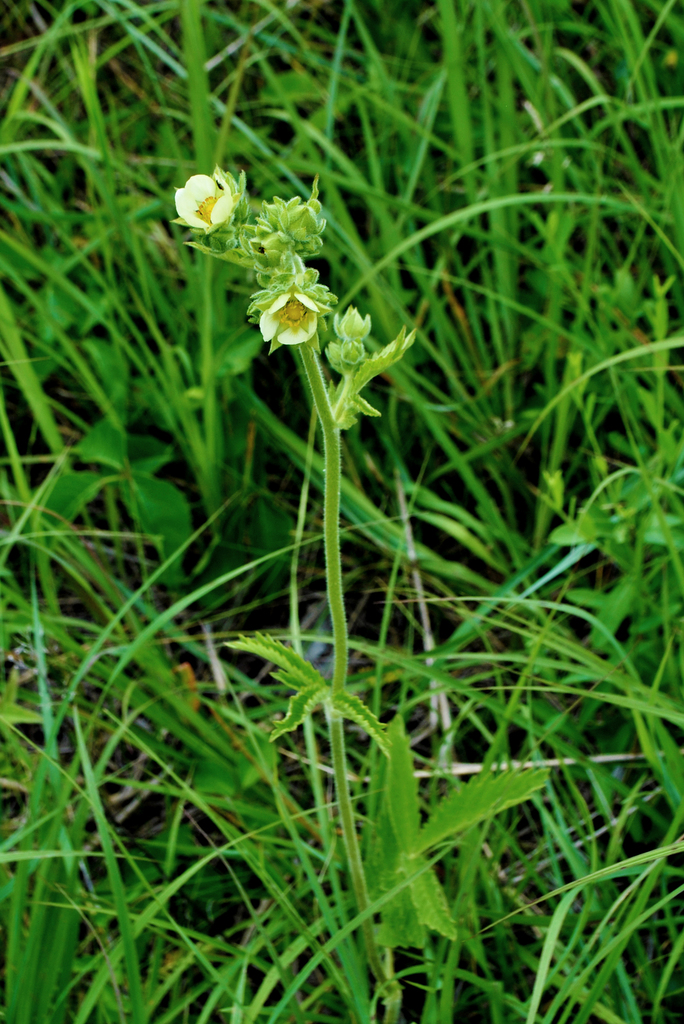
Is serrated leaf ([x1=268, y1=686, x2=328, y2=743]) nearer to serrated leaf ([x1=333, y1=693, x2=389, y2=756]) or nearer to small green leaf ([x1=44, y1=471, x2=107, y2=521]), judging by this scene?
serrated leaf ([x1=333, y1=693, x2=389, y2=756])

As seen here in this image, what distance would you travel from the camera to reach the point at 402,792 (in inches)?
65.7

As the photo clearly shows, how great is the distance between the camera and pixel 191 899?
185cm

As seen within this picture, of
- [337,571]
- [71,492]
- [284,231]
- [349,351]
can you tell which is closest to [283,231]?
[284,231]

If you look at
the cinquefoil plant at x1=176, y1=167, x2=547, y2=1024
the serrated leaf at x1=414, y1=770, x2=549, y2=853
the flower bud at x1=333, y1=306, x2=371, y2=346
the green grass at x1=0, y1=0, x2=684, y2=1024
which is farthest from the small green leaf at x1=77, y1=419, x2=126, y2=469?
the serrated leaf at x1=414, y1=770, x2=549, y2=853

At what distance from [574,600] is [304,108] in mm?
2353

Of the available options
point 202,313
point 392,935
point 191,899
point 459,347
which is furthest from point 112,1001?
point 459,347

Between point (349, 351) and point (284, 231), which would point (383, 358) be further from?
point (284, 231)

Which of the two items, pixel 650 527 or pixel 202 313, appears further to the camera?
pixel 202 313

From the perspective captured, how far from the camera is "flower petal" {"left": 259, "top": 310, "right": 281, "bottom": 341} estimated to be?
1.25 meters

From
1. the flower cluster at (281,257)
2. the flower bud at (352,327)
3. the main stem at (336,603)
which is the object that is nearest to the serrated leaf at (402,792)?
the main stem at (336,603)

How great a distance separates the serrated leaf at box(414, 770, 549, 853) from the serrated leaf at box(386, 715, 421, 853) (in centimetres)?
4

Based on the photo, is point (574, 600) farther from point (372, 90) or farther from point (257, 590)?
point (372, 90)

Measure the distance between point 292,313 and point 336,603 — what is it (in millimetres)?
531

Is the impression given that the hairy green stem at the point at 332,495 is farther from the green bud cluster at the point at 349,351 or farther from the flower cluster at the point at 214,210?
the flower cluster at the point at 214,210
